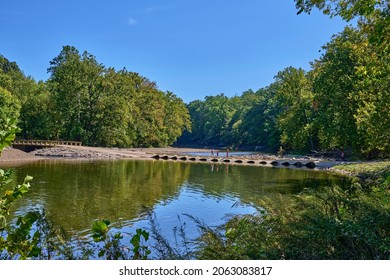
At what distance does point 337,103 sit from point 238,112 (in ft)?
253

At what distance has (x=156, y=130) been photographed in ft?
283

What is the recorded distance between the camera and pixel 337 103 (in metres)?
37.2

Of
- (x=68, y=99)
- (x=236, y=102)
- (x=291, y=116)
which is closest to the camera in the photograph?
(x=291, y=116)

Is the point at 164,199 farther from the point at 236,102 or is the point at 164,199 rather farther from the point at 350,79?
the point at 236,102

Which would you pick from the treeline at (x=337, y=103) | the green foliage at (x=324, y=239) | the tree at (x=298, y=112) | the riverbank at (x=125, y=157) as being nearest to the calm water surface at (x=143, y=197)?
the green foliage at (x=324, y=239)

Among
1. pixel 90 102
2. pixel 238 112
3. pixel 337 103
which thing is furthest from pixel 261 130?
pixel 337 103

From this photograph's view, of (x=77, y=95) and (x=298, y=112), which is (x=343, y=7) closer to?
(x=298, y=112)

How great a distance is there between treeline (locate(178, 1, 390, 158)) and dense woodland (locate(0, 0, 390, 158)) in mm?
106

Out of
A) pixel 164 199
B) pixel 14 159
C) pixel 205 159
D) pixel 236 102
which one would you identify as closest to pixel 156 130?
pixel 205 159

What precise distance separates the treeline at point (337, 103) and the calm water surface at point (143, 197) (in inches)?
232

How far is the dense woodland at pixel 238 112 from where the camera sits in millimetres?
35250

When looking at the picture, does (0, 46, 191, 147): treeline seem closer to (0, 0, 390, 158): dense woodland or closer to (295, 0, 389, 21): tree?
(0, 0, 390, 158): dense woodland
